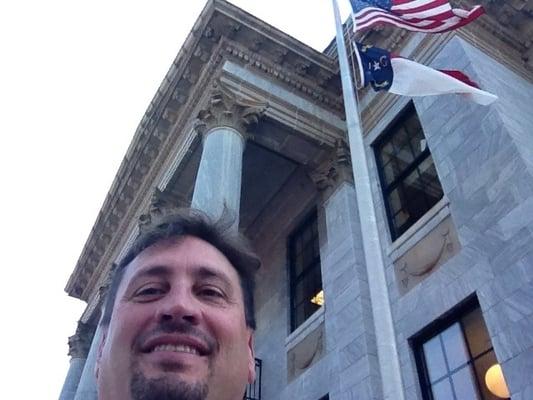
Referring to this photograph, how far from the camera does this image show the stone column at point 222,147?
10.5 m

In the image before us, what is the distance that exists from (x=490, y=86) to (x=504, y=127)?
5.31ft

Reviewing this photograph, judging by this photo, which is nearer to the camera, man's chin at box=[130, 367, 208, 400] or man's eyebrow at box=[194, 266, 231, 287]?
man's chin at box=[130, 367, 208, 400]

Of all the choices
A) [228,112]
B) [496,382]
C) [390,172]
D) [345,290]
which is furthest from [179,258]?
[390,172]

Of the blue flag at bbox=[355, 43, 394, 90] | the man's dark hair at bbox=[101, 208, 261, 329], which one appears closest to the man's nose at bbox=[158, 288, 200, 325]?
Result: the man's dark hair at bbox=[101, 208, 261, 329]

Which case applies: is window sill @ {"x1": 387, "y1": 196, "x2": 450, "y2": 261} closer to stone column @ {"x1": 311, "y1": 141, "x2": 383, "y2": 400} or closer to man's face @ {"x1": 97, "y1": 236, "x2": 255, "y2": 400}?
stone column @ {"x1": 311, "y1": 141, "x2": 383, "y2": 400}

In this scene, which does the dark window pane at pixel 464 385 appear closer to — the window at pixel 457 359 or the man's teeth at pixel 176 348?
the window at pixel 457 359

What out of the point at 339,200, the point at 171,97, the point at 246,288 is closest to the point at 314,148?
the point at 339,200

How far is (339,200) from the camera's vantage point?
13352 millimetres

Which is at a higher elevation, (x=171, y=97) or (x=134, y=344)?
(x=171, y=97)

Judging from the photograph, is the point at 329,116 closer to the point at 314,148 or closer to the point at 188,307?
the point at 314,148

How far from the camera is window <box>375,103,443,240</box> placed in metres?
11.0

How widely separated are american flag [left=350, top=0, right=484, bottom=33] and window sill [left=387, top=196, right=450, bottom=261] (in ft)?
10.8

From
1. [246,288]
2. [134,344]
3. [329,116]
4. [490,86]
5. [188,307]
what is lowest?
[134,344]

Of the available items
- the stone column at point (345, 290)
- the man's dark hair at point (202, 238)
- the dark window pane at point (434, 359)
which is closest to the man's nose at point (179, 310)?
the man's dark hair at point (202, 238)
